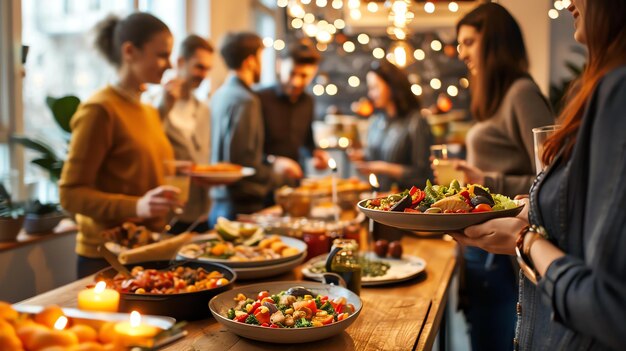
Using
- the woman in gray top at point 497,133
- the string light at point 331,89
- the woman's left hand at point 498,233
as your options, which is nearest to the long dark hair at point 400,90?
the woman in gray top at point 497,133

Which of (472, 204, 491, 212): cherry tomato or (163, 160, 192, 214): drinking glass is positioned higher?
(472, 204, 491, 212): cherry tomato

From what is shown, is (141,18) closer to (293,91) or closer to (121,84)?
(121,84)

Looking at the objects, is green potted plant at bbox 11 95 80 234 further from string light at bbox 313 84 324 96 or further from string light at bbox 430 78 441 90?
string light at bbox 430 78 441 90

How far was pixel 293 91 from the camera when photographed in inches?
174

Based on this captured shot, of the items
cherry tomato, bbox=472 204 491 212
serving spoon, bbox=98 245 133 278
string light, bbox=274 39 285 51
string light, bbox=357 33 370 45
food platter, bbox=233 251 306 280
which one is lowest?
food platter, bbox=233 251 306 280

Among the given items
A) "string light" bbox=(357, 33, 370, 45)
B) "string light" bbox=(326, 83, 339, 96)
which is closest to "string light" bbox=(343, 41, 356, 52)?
"string light" bbox=(357, 33, 370, 45)

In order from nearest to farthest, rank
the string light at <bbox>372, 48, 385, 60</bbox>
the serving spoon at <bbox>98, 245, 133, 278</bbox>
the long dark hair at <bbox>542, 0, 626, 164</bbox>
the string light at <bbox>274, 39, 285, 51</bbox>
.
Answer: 1. the long dark hair at <bbox>542, 0, 626, 164</bbox>
2. the serving spoon at <bbox>98, 245, 133, 278</bbox>
3. the string light at <bbox>274, 39, 285, 51</bbox>
4. the string light at <bbox>372, 48, 385, 60</bbox>

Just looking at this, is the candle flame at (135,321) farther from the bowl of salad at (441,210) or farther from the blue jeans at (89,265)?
the blue jeans at (89,265)

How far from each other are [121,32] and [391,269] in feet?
4.63

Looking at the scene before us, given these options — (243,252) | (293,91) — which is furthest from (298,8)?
(243,252)

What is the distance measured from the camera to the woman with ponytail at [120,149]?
228 centimetres

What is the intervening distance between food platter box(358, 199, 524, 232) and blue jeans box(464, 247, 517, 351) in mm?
1051

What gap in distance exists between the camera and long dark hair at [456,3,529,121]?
2480 mm

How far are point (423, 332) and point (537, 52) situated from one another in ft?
15.8
